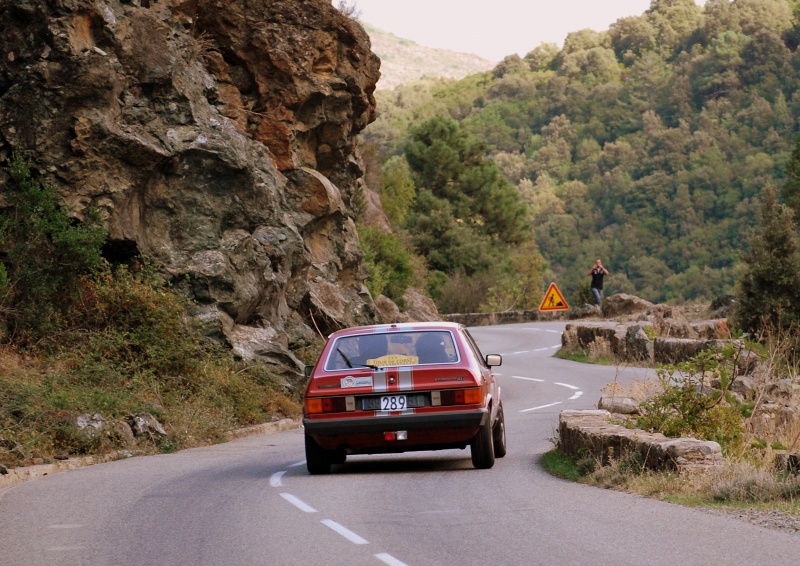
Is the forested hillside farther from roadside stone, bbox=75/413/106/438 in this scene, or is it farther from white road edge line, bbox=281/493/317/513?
white road edge line, bbox=281/493/317/513

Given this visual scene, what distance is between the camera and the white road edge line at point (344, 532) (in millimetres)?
8992

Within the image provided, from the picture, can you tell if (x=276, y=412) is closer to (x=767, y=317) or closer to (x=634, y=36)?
(x=767, y=317)

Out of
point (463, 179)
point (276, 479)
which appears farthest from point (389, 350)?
point (463, 179)

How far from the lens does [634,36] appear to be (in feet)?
494

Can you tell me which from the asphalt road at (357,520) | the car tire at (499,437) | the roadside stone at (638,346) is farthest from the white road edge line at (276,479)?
the roadside stone at (638,346)

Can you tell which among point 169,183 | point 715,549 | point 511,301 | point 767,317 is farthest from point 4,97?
point 511,301

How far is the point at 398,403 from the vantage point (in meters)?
13.4

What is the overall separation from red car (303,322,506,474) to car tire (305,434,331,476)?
0.01 metres

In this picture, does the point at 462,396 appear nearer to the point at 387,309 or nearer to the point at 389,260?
the point at 387,309

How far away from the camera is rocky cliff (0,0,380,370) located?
74.3 ft

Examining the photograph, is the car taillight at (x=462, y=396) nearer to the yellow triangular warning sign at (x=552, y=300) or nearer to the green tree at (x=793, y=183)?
the yellow triangular warning sign at (x=552, y=300)

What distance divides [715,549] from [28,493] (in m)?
7.76

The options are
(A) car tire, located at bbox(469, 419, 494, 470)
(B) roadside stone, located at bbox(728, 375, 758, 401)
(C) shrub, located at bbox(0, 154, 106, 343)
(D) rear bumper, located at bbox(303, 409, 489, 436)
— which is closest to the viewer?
(D) rear bumper, located at bbox(303, 409, 489, 436)

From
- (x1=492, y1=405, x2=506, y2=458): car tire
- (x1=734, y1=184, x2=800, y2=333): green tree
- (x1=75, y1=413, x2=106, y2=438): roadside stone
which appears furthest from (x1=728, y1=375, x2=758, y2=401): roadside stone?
(x1=734, y1=184, x2=800, y2=333): green tree
